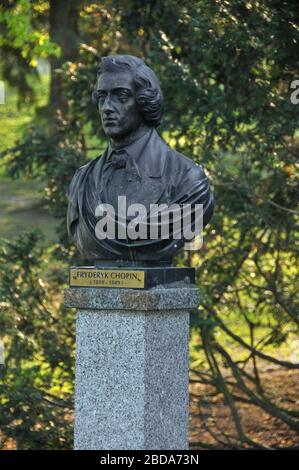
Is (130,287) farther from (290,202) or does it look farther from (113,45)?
(113,45)

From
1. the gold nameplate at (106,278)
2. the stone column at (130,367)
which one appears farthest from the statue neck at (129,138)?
the stone column at (130,367)

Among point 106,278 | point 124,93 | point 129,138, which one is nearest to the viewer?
point 106,278

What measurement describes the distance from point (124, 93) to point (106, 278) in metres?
1.22

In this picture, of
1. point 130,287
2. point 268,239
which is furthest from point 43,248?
point 130,287

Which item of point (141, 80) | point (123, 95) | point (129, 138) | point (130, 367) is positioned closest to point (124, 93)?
point (123, 95)

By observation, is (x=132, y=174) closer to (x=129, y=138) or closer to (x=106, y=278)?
(x=129, y=138)

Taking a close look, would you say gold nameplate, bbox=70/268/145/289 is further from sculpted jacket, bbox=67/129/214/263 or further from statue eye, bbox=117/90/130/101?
statue eye, bbox=117/90/130/101

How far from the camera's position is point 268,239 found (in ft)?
37.1

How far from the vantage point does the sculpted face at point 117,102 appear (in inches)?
286

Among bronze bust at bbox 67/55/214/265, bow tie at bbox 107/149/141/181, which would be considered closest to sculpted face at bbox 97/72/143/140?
bronze bust at bbox 67/55/214/265

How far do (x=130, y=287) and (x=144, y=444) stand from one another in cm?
99

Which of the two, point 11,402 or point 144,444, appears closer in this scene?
point 144,444

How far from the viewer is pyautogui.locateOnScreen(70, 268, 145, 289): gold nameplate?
23.0ft

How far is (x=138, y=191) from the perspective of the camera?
7.21 meters
